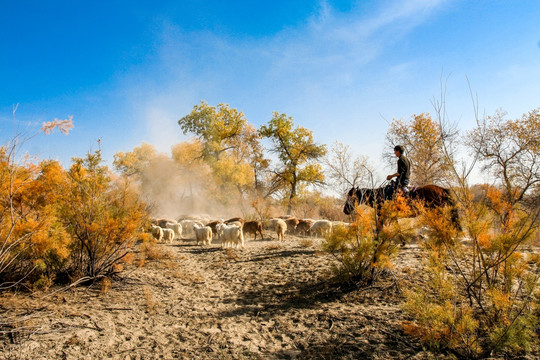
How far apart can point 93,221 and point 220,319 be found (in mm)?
3509

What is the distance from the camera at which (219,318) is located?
15.6 feet

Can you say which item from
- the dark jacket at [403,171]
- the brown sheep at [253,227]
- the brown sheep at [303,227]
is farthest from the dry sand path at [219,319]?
the brown sheep at [303,227]

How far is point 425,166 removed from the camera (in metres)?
20.3

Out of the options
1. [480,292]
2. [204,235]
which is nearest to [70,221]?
[204,235]

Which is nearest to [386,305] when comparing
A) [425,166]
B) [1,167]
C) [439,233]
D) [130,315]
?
[439,233]

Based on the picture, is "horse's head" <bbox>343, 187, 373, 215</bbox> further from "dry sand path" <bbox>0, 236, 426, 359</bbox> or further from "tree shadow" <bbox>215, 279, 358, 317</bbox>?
"tree shadow" <bbox>215, 279, 358, 317</bbox>

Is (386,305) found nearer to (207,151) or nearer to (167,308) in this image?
(167,308)

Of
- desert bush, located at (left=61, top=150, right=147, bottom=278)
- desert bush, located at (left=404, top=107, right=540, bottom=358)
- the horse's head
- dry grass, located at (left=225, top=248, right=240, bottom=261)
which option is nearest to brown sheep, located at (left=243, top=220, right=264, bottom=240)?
dry grass, located at (left=225, top=248, right=240, bottom=261)

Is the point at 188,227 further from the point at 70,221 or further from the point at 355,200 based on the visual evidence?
the point at 355,200

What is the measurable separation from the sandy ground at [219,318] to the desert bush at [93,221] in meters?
0.59

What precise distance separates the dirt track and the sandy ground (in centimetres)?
1

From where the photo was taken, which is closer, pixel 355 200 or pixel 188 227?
pixel 355 200

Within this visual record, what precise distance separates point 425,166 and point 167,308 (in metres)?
19.8

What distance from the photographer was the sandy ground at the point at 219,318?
3.68 m
